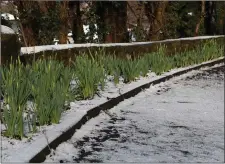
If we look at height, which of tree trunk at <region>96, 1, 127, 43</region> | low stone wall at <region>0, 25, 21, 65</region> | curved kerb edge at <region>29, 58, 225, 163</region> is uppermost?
tree trunk at <region>96, 1, 127, 43</region>

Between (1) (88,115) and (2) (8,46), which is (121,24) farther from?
(1) (88,115)

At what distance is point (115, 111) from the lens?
20.2 feet

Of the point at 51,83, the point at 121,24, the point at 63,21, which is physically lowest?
the point at 51,83

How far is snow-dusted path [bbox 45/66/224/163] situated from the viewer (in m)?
4.00

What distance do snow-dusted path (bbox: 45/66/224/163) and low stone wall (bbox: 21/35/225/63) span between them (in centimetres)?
174

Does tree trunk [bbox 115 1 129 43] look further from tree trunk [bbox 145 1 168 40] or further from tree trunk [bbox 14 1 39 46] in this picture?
tree trunk [bbox 14 1 39 46]

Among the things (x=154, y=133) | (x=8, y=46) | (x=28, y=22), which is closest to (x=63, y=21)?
(x=28, y=22)

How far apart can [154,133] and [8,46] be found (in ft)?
8.76

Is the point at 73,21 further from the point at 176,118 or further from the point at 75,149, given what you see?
the point at 75,149

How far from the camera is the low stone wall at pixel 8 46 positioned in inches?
246

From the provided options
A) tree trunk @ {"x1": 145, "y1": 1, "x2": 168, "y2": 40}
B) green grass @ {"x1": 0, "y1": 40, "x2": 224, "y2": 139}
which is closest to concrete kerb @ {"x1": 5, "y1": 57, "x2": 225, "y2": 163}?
green grass @ {"x1": 0, "y1": 40, "x2": 224, "y2": 139}

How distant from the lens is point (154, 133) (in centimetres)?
489

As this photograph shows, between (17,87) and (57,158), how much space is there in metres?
1.06

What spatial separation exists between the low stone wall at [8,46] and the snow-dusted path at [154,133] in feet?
5.50
